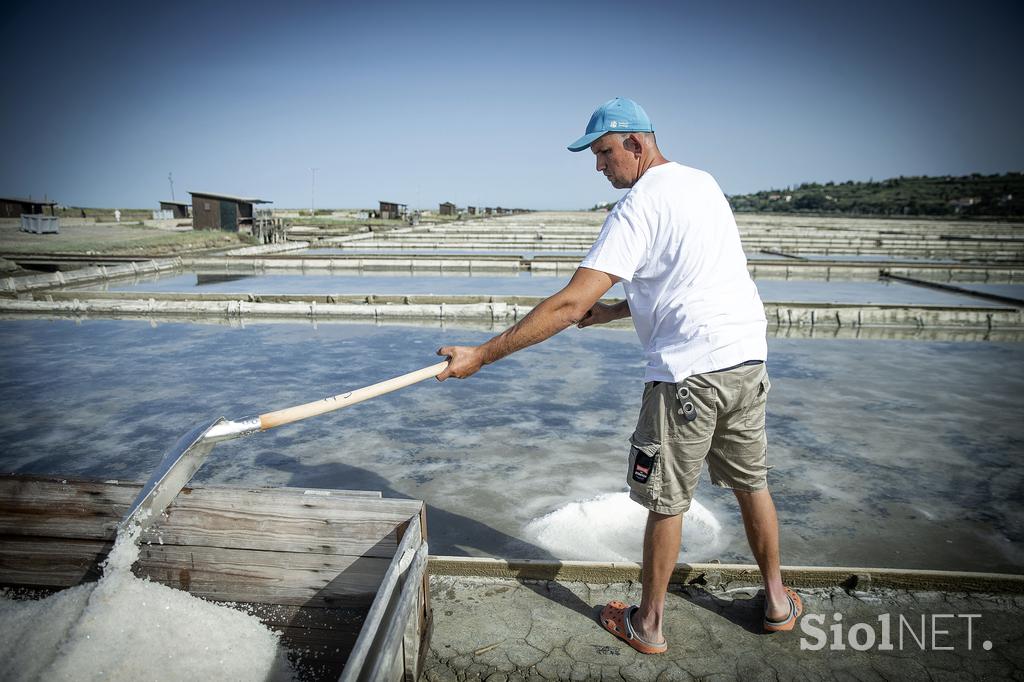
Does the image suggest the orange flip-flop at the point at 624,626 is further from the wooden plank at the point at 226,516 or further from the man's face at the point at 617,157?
the man's face at the point at 617,157

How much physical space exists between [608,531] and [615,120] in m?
1.79

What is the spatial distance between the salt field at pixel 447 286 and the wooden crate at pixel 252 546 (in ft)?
28.1

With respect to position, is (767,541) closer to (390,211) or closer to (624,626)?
(624,626)

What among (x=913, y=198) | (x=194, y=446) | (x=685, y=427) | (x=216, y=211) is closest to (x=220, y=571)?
(x=194, y=446)

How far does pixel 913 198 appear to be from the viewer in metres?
88.8

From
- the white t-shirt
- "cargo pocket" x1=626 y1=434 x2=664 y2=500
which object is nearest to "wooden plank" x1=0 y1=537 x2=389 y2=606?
"cargo pocket" x1=626 y1=434 x2=664 y2=500

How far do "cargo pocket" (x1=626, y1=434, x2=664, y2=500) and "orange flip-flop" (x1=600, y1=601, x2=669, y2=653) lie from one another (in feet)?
1.59

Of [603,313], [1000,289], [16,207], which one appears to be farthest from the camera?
[16,207]

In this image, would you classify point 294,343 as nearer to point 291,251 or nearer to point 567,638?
point 567,638

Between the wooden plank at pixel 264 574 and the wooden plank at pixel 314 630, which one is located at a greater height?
the wooden plank at pixel 264 574

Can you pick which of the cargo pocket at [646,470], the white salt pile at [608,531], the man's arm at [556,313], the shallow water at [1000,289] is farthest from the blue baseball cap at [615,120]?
the shallow water at [1000,289]

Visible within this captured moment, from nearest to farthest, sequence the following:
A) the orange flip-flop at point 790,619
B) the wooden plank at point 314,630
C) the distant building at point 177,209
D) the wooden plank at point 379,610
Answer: the wooden plank at point 379,610 → the wooden plank at point 314,630 → the orange flip-flop at point 790,619 → the distant building at point 177,209

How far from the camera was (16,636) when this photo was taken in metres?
1.74

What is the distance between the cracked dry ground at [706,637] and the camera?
1.84 metres
